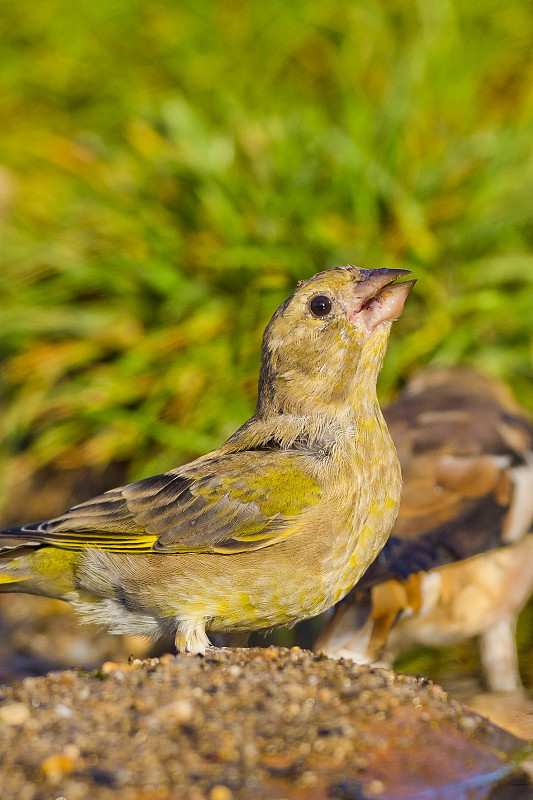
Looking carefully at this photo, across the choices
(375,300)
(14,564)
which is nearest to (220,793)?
(14,564)

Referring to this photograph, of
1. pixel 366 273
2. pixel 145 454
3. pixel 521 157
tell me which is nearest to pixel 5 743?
pixel 366 273

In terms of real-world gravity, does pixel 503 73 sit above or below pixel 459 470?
above

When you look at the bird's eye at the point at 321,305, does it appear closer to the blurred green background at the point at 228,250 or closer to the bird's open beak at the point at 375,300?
the bird's open beak at the point at 375,300

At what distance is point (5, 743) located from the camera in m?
2.43

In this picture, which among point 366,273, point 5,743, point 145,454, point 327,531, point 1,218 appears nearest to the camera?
point 5,743

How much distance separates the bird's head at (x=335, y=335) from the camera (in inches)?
134

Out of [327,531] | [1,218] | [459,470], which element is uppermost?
[1,218]

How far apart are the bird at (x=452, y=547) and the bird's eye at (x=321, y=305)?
3.44 feet

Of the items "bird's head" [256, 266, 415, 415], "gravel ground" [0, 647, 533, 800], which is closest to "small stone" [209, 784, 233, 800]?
"gravel ground" [0, 647, 533, 800]

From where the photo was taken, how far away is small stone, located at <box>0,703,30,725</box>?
2536mm

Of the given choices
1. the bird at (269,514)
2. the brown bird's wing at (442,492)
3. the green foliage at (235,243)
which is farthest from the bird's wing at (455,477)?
the green foliage at (235,243)

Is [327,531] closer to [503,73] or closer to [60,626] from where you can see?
[60,626]

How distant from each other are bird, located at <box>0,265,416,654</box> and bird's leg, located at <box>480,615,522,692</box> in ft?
4.76

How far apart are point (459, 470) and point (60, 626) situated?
2393mm
